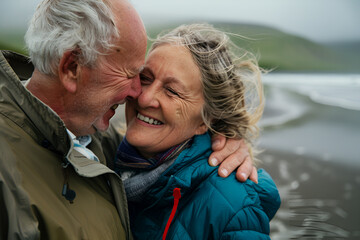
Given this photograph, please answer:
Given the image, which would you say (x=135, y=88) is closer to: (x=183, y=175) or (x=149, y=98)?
(x=149, y=98)

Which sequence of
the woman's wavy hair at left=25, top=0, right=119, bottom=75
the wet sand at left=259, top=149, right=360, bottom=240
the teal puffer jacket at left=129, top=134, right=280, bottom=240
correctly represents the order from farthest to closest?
the wet sand at left=259, top=149, right=360, bottom=240 → the teal puffer jacket at left=129, top=134, right=280, bottom=240 → the woman's wavy hair at left=25, top=0, right=119, bottom=75

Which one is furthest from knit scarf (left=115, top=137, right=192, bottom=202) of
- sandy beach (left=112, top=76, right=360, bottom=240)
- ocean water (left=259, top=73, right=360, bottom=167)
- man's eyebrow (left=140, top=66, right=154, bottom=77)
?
ocean water (left=259, top=73, right=360, bottom=167)

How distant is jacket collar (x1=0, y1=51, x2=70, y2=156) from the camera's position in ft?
5.87

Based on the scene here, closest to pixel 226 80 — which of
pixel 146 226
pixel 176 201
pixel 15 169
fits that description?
pixel 176 201

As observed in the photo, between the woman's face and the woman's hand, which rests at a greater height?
the woman's face

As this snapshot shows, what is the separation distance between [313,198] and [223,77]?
395 centimetres

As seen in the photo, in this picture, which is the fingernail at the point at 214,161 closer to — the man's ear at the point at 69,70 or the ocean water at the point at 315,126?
the man's ear at the point at 69,70

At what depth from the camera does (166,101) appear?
246 centimetres

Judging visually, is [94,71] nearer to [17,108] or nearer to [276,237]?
[17,108]

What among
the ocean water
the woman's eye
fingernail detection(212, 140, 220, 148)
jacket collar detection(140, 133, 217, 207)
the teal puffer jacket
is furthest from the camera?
the ocean water

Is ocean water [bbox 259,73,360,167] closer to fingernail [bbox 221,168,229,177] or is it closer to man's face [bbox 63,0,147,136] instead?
fingernail [bbox 221,168,229,177]

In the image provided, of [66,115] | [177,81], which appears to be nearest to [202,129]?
[177,81]

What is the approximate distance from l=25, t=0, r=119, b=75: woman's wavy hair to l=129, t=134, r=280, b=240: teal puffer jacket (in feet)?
2.85

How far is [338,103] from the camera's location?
1403cm
